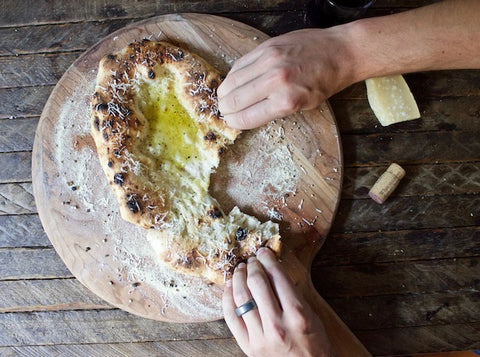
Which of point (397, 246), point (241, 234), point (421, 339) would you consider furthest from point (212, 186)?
point (421, 339)

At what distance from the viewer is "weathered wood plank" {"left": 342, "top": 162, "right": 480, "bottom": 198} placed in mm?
1998

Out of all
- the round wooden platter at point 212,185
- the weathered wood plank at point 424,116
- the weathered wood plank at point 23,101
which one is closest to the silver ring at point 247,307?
the round wooden platter at point 212,185

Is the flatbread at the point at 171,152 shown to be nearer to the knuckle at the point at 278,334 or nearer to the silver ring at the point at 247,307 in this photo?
the silver ring at the point at 247,307

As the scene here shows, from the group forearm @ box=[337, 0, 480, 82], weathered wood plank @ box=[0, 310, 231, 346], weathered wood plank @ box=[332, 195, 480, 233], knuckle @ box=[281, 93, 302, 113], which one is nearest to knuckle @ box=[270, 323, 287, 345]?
weathered wood plank @ box=[0, 310, 231, 346]

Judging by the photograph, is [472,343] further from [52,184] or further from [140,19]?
[140,19]

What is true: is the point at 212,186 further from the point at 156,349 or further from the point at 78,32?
the point at 78,32

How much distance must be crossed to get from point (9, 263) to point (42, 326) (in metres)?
0.34

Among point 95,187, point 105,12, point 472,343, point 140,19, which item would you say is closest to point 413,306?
point 472,343

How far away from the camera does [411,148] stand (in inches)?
79.4

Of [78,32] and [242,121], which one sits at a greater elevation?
[78,32]

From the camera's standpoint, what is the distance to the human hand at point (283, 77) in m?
1.71

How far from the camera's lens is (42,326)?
1985 mm

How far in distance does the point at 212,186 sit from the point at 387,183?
32.1 inches

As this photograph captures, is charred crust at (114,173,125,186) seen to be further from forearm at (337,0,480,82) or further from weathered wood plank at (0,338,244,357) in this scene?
forearm at (337,0,480,82)
